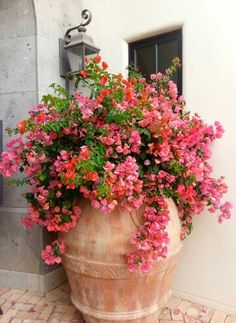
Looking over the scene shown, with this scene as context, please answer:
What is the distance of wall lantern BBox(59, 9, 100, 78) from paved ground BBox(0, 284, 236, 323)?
1965mm

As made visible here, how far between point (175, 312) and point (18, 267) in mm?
1462

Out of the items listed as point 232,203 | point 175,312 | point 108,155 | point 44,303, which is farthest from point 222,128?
point 44,303

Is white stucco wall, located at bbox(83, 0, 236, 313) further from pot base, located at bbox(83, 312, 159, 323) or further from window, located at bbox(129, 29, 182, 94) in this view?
pot base, located at bbox(83, 312, 159, 323)

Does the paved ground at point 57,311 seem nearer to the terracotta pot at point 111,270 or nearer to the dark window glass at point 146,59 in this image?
the terracotta pot at point 111,270

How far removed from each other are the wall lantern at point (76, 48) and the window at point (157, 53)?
40 centimetres

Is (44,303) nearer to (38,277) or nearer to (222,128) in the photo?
(38,277)

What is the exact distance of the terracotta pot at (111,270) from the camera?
195 centimetres

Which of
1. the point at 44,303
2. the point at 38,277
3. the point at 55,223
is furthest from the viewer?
the point at 38,277

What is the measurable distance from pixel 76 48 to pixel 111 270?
194 cm

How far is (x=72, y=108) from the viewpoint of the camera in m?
2.01

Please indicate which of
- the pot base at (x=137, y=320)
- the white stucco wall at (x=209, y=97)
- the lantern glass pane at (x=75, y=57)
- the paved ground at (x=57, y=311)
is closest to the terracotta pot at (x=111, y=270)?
the pot base at (x=137, y=320)

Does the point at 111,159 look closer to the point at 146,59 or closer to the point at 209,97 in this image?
the point at 209,97

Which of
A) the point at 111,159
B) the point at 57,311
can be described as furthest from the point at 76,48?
the point at 57,311

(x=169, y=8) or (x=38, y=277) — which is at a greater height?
(x=169, y=8)
